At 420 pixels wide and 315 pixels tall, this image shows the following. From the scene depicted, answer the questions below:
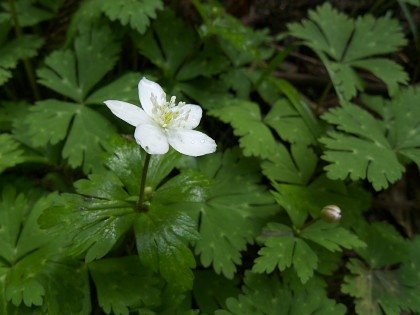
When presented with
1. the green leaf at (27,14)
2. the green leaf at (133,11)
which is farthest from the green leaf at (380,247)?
the green leaf at (27,14)

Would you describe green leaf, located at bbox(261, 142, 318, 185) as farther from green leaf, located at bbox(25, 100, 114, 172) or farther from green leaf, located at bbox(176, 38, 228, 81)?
green leaf, located at bbox(25, 100, 114, 172)

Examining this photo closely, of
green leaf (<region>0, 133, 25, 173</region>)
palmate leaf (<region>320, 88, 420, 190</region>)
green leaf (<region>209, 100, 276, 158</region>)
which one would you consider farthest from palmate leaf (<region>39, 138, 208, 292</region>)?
palmate leaf (<region>320, 88, 420, 190</region>)

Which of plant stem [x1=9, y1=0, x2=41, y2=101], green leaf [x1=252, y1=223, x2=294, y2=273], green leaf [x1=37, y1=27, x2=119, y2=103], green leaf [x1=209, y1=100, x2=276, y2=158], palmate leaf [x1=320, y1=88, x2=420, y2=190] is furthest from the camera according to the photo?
plant stem [x1=9, y1=0, x2=41, y2=101]

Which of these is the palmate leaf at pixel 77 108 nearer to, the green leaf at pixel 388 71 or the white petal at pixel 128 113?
the white petal at pixel 128 113

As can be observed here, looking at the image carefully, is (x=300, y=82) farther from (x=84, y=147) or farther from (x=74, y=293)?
(x=74, y=293)

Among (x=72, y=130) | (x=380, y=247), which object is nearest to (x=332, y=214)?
(x=380, y=247)
